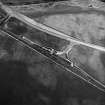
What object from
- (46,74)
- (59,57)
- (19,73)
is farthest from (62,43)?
(19,73)

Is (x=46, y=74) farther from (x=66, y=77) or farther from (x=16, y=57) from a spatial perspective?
(x=16, y=57)

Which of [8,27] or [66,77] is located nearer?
[66,77]

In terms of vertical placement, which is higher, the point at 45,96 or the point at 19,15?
the point at 19,15

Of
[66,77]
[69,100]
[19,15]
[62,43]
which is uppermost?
[19,15]

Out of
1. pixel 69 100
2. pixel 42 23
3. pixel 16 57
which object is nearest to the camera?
pixel 69 100

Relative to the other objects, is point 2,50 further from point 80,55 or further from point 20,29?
point 80,55

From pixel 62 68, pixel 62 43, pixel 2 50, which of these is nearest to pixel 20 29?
pixel 2 50

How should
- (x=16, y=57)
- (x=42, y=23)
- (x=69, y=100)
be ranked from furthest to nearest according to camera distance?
(x=42, y=23), (x=16, y=57), (x=69, y=100)
